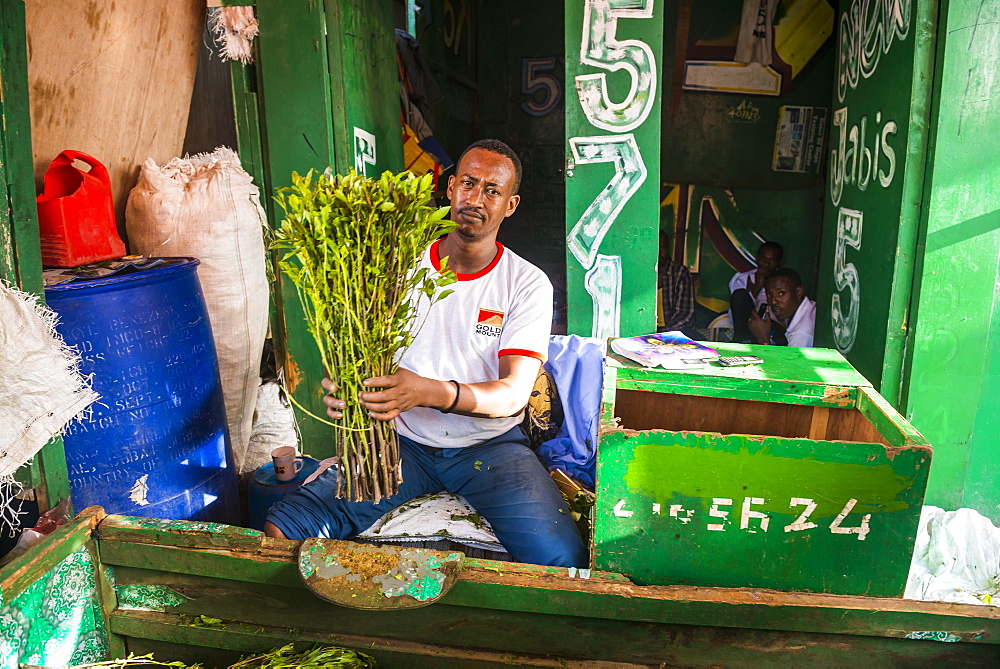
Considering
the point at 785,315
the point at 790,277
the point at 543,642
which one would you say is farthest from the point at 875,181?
the point at 543,642

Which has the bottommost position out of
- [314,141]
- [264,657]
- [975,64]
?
[264,657]

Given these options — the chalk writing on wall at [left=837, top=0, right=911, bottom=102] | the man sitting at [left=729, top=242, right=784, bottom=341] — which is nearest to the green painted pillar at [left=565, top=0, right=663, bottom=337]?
the chalk writing on wall at [left=837, top=0, right=911, bottom=102]

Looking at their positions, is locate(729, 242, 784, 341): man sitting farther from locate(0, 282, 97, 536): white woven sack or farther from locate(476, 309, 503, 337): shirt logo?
locate(0, 282, 97, 536): white woven sack

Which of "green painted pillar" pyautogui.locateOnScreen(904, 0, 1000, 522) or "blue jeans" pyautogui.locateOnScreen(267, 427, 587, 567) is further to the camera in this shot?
"green painted pillar" pyautogui.locateOnScreen(904, 0, 1000, 522)

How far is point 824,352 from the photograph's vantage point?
2.51 meters

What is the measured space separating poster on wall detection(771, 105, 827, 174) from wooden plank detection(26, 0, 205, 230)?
4.35m

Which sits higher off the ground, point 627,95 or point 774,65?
point 774,65

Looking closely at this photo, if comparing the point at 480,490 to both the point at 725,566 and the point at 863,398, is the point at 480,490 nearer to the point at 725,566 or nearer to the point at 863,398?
the point at 725,566

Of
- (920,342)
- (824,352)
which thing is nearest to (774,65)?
(920,342)

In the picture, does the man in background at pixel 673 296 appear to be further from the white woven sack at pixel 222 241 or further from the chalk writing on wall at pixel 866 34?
the white woven sack at pixel 222 241

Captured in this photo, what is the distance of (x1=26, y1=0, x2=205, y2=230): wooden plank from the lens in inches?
108

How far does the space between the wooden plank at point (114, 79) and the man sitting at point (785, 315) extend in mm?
4041

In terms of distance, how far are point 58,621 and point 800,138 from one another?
5.68 m

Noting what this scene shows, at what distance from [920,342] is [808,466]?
2249 mm
